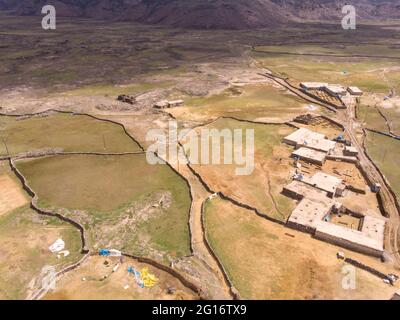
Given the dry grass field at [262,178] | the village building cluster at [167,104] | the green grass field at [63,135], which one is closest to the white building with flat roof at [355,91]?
the dry grass field at [262,178]

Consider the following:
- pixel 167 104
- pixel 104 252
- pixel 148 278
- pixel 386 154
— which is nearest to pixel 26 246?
pixel 104 252

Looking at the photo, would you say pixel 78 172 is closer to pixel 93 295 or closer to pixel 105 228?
pixel 105 228

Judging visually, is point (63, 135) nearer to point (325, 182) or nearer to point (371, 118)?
point (325, 182)

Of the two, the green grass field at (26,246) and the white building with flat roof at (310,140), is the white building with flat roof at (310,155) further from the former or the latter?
the green grass field at (26,246)

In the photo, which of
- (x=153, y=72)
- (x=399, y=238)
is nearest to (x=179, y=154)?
(x=399, y=238)
